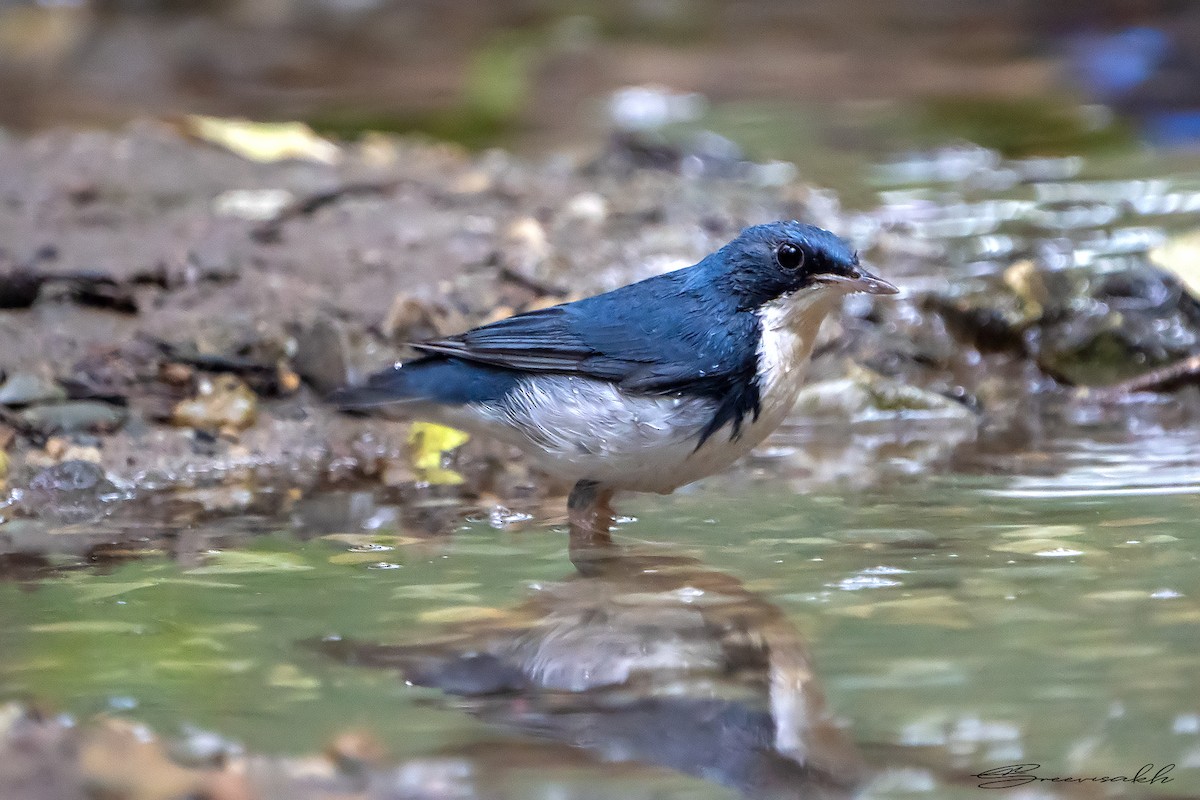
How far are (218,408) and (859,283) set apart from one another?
7.88 feet

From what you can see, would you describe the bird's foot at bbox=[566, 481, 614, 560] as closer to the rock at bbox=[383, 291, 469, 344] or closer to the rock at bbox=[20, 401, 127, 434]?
the rock at bbox=[383, 291, 469, 344]

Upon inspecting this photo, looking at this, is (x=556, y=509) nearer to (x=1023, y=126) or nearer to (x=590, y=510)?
(x=590, y=510)

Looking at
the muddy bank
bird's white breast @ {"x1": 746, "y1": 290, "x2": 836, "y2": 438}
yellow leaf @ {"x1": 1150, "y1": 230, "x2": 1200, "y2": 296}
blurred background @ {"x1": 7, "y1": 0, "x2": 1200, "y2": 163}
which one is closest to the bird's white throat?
bird's white breast @ {"x1": 746, "y1": 290, "x2": 836, "y2": 438}

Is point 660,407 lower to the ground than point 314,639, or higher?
higher

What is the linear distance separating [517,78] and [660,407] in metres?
7.91

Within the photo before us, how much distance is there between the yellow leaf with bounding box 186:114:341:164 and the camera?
7.92 meters

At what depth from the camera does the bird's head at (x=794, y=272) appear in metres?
4.12

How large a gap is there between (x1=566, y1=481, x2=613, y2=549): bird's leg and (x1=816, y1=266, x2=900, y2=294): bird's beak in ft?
2.90

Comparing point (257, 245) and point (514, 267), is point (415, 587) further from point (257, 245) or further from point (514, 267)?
point (257, 245)

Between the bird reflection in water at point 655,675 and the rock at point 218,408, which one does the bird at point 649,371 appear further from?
the rock at point 218,408

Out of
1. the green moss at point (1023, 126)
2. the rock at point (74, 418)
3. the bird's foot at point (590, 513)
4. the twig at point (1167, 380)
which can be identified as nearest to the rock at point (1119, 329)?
the twig at point (1167, 380)

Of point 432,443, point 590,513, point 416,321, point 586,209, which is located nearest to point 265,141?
point 586,209

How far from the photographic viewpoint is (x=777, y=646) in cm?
310

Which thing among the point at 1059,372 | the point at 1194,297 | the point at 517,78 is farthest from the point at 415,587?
the point at 517,78
